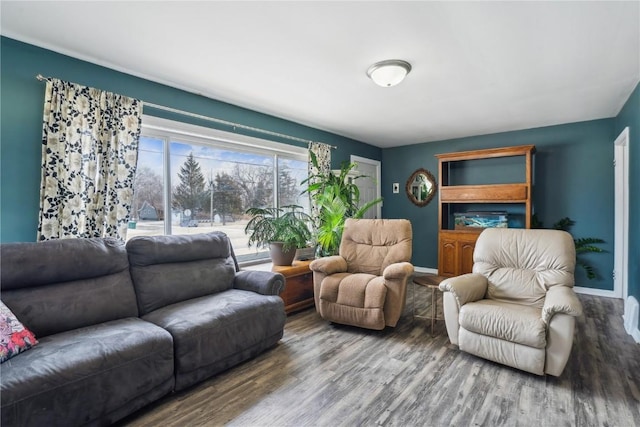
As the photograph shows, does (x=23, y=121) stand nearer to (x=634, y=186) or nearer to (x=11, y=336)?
(x=11, y=336)

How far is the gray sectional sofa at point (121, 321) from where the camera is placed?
1.52m

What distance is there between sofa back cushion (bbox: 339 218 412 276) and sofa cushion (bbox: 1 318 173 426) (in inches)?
82.7

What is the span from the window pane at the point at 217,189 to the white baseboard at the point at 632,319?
3886mm

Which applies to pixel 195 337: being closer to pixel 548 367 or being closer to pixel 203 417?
pixel 203 417

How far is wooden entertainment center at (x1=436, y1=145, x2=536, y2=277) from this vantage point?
14.5 ft

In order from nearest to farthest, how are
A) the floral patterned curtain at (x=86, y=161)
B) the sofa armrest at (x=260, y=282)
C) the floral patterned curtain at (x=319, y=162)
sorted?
the floral patterned curtain at (x=86, y=161), the sofa armrest at (x=260, y=282), the floral patterned curtain at (x=319, y=162)

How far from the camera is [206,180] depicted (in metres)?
3.55

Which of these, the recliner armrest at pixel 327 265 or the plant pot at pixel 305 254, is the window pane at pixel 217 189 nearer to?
the plant pot at pixel 305 254

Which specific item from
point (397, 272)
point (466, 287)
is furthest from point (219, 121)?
point (466, 287)

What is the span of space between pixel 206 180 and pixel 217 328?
189 cm

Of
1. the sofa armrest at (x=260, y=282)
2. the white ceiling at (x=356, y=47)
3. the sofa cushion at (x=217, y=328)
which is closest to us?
the white ceiling at (x=356, y=47)

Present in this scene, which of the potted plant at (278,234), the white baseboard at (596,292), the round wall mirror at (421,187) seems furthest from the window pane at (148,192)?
the white baseboard at (596,292)

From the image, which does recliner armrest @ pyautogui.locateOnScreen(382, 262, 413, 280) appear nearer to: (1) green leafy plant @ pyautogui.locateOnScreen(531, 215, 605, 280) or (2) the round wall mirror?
(1) green leafy plant @ pyautogui.locateOnScreen(531, 215, 605, 280)

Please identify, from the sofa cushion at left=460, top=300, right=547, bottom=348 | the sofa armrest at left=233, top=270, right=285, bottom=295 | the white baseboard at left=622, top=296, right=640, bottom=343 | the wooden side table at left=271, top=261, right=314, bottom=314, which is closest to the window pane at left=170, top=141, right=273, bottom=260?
the wooden side table at left=271, top=261, right=314, bottom=314
